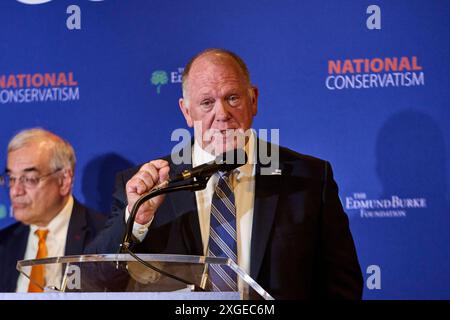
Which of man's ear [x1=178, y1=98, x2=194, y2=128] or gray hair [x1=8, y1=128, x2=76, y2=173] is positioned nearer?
man's ear [x1=178, y1=98, x2=194, y2=128]

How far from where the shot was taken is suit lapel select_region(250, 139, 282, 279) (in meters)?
3.45

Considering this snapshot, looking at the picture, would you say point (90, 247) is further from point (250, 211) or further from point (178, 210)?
point (250, 211)

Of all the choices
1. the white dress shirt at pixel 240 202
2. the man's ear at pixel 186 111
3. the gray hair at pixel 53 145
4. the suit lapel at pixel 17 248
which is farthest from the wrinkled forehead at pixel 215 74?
the suit lapel at pixel 17 248

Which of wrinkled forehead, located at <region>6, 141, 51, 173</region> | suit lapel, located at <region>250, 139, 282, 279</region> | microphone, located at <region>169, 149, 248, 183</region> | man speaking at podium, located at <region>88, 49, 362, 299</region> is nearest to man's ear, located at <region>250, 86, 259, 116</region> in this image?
man speaking at podium, located at <region>88, 49, 362, 299</region>

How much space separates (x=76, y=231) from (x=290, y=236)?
4.22ft

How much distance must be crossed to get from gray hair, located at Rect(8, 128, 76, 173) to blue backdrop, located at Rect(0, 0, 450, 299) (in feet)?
0.15

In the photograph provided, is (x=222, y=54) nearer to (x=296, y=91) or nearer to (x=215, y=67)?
(x=215, y=67)

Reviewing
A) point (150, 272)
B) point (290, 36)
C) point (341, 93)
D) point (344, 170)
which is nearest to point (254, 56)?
point (290, 36)

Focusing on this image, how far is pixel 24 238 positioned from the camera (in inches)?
162

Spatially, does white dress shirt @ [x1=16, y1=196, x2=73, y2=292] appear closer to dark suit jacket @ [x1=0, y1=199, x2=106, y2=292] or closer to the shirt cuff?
dark suit jacket @ [x1=0, y1=199, x2=106, y2=292]

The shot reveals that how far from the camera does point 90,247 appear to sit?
3.45 meters

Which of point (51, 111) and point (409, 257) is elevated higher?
point (51, 111)

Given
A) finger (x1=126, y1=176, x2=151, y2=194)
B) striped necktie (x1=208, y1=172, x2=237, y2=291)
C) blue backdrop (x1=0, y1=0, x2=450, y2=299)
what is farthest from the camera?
blue backdrop (x1=0, y1=0, x2=450, y2=299)

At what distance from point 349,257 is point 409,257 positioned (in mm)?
449
